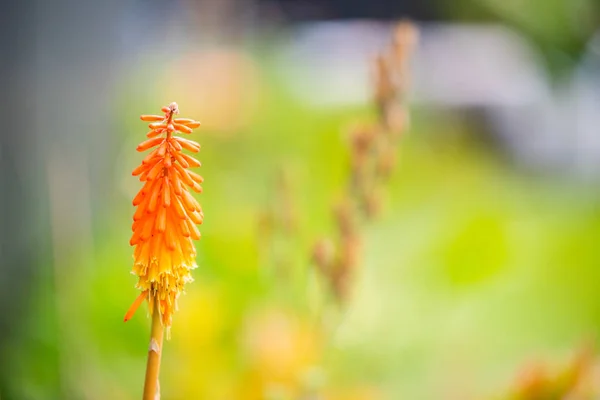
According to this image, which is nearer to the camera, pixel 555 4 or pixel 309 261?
pixel 309 261

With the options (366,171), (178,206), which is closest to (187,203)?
(178,206)

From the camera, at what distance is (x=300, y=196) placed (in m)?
0.69

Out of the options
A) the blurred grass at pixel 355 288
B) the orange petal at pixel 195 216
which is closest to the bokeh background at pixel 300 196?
the blurred grass at pixel 355 288

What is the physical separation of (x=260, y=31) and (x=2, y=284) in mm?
335

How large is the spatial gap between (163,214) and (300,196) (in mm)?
413

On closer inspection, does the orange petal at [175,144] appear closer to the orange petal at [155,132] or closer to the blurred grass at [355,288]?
the orange petal at [155,132]

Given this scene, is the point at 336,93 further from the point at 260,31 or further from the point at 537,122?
the point at 537,122

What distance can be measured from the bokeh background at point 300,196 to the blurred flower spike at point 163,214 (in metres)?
0.34

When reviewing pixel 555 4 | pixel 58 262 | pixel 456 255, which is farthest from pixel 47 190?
pixel 555 4

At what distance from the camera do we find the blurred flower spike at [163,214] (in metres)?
0.28

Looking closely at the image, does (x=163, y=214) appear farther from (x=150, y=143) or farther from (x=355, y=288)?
(x=355, y=288)

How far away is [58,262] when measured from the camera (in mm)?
667

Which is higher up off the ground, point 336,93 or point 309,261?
point 336,93

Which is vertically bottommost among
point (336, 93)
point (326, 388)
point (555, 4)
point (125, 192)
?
point (326, 388)
